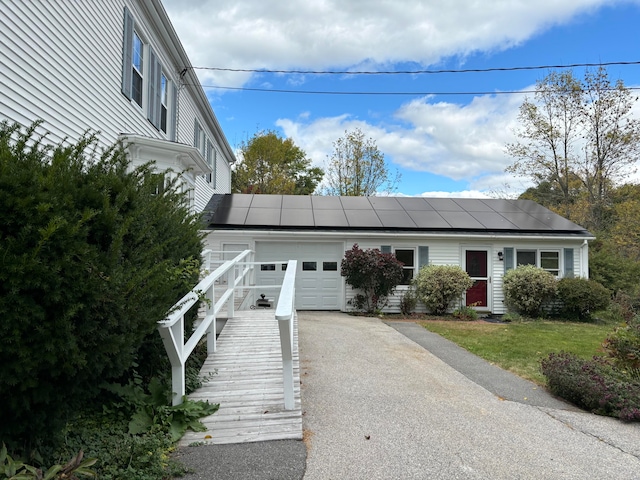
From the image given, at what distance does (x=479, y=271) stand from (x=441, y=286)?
1.93 metres

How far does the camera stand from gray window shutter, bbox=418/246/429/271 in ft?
42.5

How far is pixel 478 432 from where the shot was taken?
374 centimetres

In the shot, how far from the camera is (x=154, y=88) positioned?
9.21 m

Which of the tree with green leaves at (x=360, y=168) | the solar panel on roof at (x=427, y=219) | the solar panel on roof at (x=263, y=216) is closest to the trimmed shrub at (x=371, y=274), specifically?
the solar panel on roof at (x=427, y=219)

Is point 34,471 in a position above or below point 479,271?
→ below

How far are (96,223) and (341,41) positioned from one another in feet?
37.9

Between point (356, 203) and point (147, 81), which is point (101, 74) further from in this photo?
point (356, 203)

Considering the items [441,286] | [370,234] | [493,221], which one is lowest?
[441,286]

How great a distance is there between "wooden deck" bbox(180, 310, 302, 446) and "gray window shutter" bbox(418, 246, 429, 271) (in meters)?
7.83

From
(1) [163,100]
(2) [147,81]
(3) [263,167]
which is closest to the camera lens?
(2) [147,81]

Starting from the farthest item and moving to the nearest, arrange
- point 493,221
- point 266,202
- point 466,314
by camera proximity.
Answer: point 266,202 → point 493,221 → point 466,314

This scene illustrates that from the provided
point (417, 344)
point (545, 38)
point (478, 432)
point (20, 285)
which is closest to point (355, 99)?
point (545, 38)

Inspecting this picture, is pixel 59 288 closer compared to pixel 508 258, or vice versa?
pixel 59 288

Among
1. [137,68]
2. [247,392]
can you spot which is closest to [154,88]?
[137,68]
